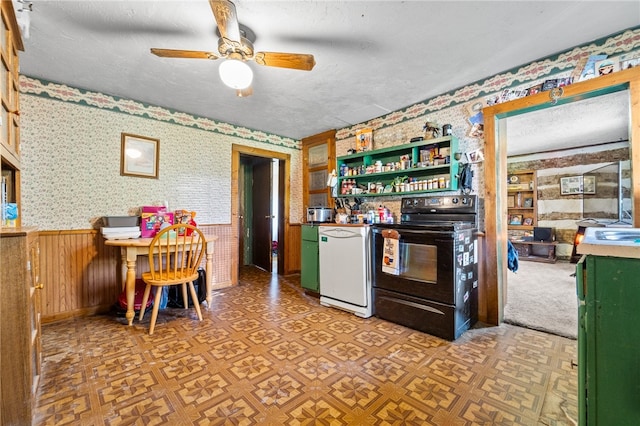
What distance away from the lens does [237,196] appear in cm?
387

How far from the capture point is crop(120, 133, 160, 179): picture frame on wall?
2.95 metres

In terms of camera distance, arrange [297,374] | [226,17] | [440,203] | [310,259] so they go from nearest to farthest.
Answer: [226,17], [297,374], [440,203], [310,259]

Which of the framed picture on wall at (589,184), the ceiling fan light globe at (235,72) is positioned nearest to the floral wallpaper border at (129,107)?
the ceiling fan light globe at (235,72)

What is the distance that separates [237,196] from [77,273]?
6.31 feet

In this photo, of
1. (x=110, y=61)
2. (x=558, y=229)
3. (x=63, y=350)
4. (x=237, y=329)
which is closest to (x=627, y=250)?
(x=237, y=329)

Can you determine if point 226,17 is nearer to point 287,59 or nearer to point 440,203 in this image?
point 287,59

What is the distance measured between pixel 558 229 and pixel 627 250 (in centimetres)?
666

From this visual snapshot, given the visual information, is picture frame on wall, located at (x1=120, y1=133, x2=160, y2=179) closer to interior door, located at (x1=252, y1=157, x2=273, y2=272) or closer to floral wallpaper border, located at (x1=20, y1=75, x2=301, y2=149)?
floral wallpaper border, located at (x1=20, y1=75, x2=301, y2=149)

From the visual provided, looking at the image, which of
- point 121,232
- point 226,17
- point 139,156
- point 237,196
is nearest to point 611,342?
point 226,17

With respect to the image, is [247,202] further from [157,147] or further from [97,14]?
[97,14]

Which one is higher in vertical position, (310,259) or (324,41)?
(324,41)

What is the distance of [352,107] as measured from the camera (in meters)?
3.21

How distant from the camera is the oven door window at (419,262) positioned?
2.27 metres

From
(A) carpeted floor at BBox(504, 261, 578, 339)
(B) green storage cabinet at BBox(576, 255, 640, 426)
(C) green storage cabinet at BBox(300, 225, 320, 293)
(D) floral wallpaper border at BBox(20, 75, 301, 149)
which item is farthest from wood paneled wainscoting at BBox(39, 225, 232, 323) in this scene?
(A) carpeted floor at BBox(504, 261, 578, 339)
